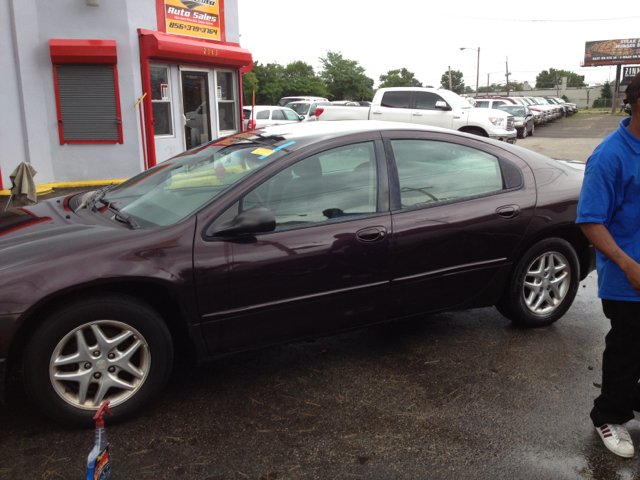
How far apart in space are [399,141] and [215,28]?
10.4 meters

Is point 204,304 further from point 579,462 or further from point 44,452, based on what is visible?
point 579,462

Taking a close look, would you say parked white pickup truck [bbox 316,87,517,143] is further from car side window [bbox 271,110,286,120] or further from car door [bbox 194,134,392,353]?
car door [bbox 194,134,392,353]

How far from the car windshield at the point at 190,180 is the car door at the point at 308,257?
9.1 inches

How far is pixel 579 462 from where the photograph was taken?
2711mm

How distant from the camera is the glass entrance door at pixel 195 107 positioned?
12570 millimetres

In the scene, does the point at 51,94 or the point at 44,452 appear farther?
the point at 51,94

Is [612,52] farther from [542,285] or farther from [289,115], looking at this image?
[542,285]

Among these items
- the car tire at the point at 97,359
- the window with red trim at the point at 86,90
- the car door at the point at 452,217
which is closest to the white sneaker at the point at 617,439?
the car door at the point at 452,217

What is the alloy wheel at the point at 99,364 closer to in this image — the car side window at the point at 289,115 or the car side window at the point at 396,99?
the car side window at the point at 396,99

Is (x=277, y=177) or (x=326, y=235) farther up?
(x=277, y=177)

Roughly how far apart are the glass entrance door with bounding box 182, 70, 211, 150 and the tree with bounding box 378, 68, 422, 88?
8998cm

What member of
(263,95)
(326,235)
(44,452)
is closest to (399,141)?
(326,235)

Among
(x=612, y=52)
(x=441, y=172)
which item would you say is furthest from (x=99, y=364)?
(x=612, y=52)

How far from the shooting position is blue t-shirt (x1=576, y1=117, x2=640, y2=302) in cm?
256
